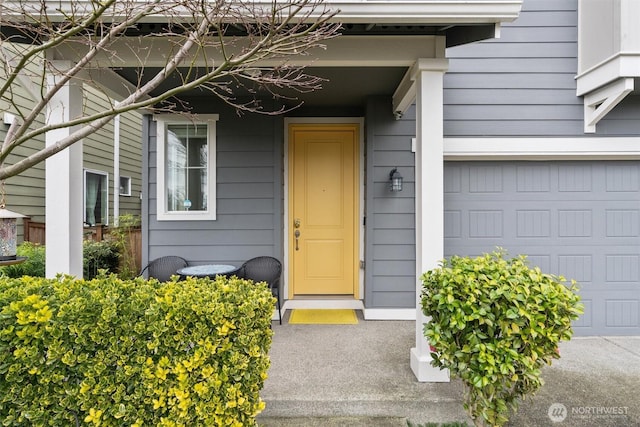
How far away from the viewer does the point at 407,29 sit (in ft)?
8.07

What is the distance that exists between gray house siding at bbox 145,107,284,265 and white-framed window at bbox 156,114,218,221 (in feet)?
0.25

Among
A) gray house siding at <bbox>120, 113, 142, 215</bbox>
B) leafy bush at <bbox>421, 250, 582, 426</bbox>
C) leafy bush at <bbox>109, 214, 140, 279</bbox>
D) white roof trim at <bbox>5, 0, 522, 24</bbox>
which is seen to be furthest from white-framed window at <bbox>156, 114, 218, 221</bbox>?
gray house siding at <bbox>120, 113, 142, 215</bbox>

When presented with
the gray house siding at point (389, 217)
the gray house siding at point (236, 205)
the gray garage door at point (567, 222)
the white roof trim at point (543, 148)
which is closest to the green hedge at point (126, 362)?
the gray house siding at point (236, 205)

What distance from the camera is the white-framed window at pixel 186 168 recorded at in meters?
3.95

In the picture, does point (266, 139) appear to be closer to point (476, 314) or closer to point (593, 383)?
point (476, 314)

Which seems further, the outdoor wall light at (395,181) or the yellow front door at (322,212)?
the yellow front door at (322,212)

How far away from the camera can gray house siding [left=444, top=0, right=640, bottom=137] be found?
11.9 ft

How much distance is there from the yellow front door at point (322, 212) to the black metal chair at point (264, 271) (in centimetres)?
46

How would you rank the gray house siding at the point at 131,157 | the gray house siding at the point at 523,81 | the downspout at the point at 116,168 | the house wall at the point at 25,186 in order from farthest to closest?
the gray house siding at the point at 131,157
the downspout at the point at 116,168
the house wall at the point at 25,186
the gray house siding at the point at 523,81

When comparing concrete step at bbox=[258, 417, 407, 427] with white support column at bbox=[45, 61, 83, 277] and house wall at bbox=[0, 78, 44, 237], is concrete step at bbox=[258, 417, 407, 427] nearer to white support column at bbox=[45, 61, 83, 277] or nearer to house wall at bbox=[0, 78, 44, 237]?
white support column at bbox=[45, 61, 83, 277]

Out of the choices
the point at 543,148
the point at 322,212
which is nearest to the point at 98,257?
the point at 322,212

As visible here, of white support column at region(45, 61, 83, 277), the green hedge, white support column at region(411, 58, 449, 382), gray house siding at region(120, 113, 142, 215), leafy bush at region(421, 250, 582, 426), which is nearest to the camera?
the green hedge

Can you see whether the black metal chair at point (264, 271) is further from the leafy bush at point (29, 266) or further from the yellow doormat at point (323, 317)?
the leafy bush at point (29, 266)

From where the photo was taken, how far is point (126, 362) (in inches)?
64.6
